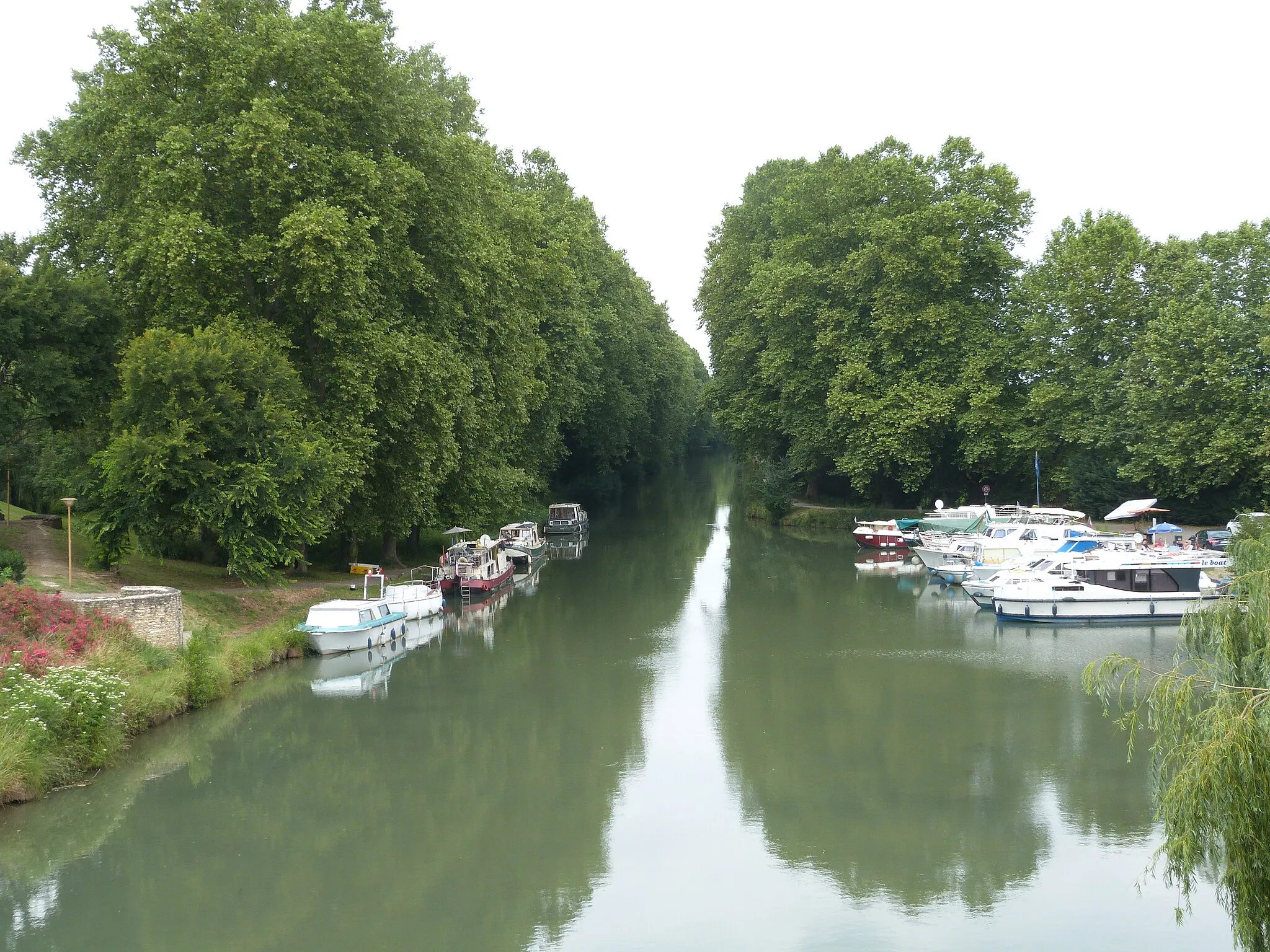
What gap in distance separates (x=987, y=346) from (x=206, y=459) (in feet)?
110

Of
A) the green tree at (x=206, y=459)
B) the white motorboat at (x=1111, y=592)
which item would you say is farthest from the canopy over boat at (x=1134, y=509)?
the green tree at (x=206, y=459)

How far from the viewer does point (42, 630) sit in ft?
59.7

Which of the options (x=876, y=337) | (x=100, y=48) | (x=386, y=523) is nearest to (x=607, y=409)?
(x=876, y=337)

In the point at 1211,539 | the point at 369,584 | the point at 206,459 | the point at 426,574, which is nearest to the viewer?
the point at 206,459

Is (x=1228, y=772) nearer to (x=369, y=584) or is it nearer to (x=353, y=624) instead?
(x=353, y=624)

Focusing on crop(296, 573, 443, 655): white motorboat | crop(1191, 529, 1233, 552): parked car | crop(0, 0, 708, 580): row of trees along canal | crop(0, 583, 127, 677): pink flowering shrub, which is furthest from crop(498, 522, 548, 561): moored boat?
crop(1191, 529, 1233, 552): parked car

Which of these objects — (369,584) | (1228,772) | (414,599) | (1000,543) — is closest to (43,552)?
(369,584)

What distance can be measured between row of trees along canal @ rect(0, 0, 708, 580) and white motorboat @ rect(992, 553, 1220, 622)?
16.5 meters

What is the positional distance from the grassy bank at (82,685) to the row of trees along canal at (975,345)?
31.5 meters

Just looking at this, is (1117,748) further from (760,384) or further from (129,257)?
(760,384)

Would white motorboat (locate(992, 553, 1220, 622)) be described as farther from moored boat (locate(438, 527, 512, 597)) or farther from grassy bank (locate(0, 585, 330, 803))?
grassy bank (locate(0, 585, 330, 803))

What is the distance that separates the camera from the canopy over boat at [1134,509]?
38688 millimetres

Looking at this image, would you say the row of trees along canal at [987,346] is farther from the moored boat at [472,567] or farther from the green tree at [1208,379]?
the moored boat at [472,567]

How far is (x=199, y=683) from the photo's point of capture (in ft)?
66.5
